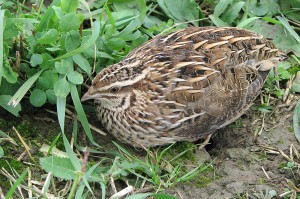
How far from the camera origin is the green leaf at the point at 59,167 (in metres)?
4.66

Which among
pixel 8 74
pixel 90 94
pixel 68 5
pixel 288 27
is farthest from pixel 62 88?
pixel 288 27

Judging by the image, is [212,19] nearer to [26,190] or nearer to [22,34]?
[22,34]

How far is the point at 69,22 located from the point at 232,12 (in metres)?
1.84

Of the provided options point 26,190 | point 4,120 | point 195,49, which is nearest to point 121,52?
point 195,49

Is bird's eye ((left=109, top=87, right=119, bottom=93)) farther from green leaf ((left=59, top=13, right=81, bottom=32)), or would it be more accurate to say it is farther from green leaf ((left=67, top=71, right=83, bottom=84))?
green leaf ((left=59, top=13, right=81, bottom=32))

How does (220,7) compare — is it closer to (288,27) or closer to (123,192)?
(288,27)

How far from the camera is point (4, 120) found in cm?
533

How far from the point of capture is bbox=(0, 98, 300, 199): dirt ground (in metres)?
5.08

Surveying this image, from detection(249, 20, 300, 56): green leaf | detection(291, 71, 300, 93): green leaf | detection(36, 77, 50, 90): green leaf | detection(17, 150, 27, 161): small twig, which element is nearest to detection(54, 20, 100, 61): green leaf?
detection(36, 77, 50, 90): green leaf

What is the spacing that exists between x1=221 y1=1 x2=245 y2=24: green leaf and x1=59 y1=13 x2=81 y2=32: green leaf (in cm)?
173

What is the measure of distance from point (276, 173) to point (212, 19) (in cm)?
169

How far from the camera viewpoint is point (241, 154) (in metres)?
5.48

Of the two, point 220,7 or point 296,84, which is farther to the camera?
point 220,7

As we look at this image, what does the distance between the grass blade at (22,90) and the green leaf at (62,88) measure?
8.6 inches
